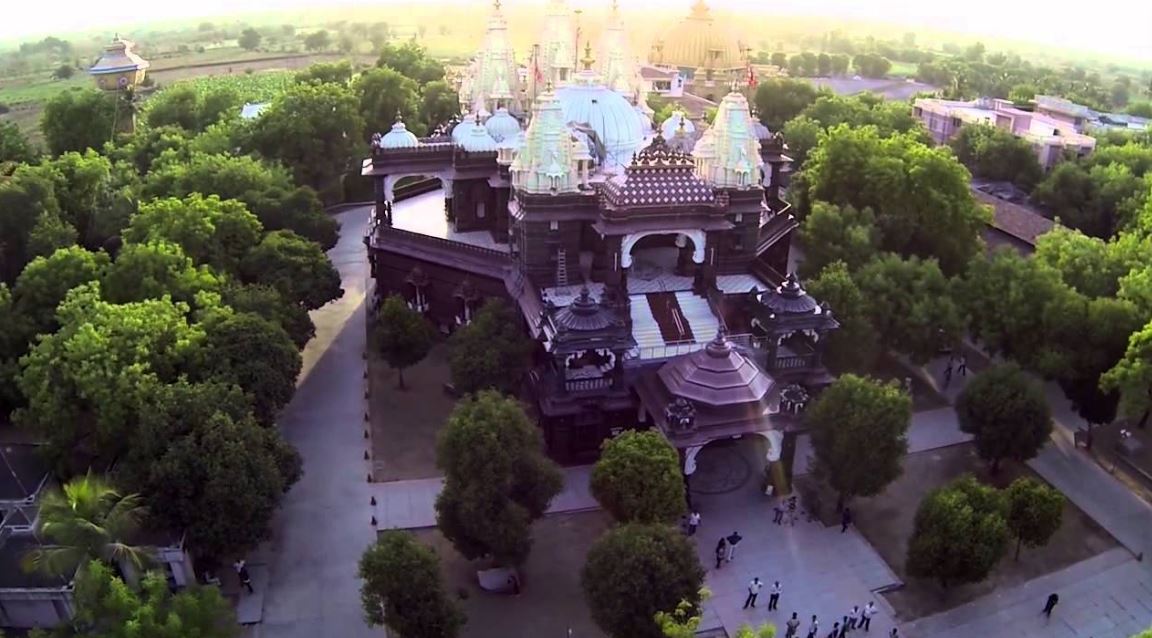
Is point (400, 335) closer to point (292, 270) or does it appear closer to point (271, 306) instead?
point (271, 306)

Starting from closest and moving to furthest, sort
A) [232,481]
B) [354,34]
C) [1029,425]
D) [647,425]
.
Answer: [232,481]
[1029,425]
[647,425]
[354,34]

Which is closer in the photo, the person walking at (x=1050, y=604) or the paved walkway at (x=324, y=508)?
the paved walkway at (x=324, y=508)

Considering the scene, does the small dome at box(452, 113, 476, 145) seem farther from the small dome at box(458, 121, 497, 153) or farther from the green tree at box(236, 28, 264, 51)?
the green tree at box(236, 28, 264, 51)

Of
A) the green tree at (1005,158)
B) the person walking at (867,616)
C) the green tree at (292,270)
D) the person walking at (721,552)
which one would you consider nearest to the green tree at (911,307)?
the person walking at (721,552)

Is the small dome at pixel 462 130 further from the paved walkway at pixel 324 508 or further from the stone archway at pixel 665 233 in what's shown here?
the stone archway at pixel 665 233

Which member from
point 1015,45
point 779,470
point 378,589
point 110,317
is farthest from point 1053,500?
point 1015,45

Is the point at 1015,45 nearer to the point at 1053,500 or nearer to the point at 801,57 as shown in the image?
the point at 801,57

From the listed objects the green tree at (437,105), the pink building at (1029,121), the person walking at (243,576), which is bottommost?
the person walking at (243,576)
